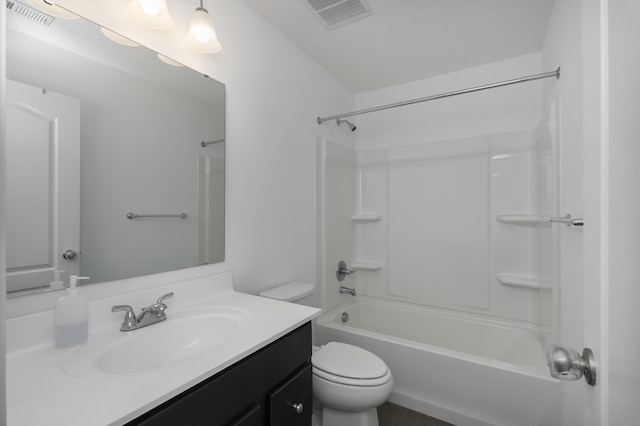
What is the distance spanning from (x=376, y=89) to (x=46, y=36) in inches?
94.5

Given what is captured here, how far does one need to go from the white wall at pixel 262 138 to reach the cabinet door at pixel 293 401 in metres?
0.63

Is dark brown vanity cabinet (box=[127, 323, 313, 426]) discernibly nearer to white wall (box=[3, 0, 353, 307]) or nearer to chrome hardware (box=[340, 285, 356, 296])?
white wall (box=[3, 0, 353, 307])

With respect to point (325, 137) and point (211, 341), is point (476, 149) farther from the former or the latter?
point (211, 341)

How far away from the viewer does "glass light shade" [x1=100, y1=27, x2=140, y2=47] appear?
102 cm

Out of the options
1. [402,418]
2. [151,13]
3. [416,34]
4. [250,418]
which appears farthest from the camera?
[416,34]

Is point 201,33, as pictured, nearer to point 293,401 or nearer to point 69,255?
point 69,255

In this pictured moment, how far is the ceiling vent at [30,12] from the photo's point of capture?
81 cm

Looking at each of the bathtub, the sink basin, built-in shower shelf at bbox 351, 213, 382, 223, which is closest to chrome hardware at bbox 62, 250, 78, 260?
the sink basin

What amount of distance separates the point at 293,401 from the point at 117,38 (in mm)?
1496

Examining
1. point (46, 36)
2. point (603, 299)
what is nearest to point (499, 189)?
point (603, 299)

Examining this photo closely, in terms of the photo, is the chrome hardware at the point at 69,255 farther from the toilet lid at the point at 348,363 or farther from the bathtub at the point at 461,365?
the bathtub at the point at 461,365

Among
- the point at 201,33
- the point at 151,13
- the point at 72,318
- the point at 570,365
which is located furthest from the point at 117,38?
the point at 570,365

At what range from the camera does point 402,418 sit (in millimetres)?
1716

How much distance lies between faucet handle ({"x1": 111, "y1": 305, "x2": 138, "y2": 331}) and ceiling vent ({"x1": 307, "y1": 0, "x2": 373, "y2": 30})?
1.72 m
